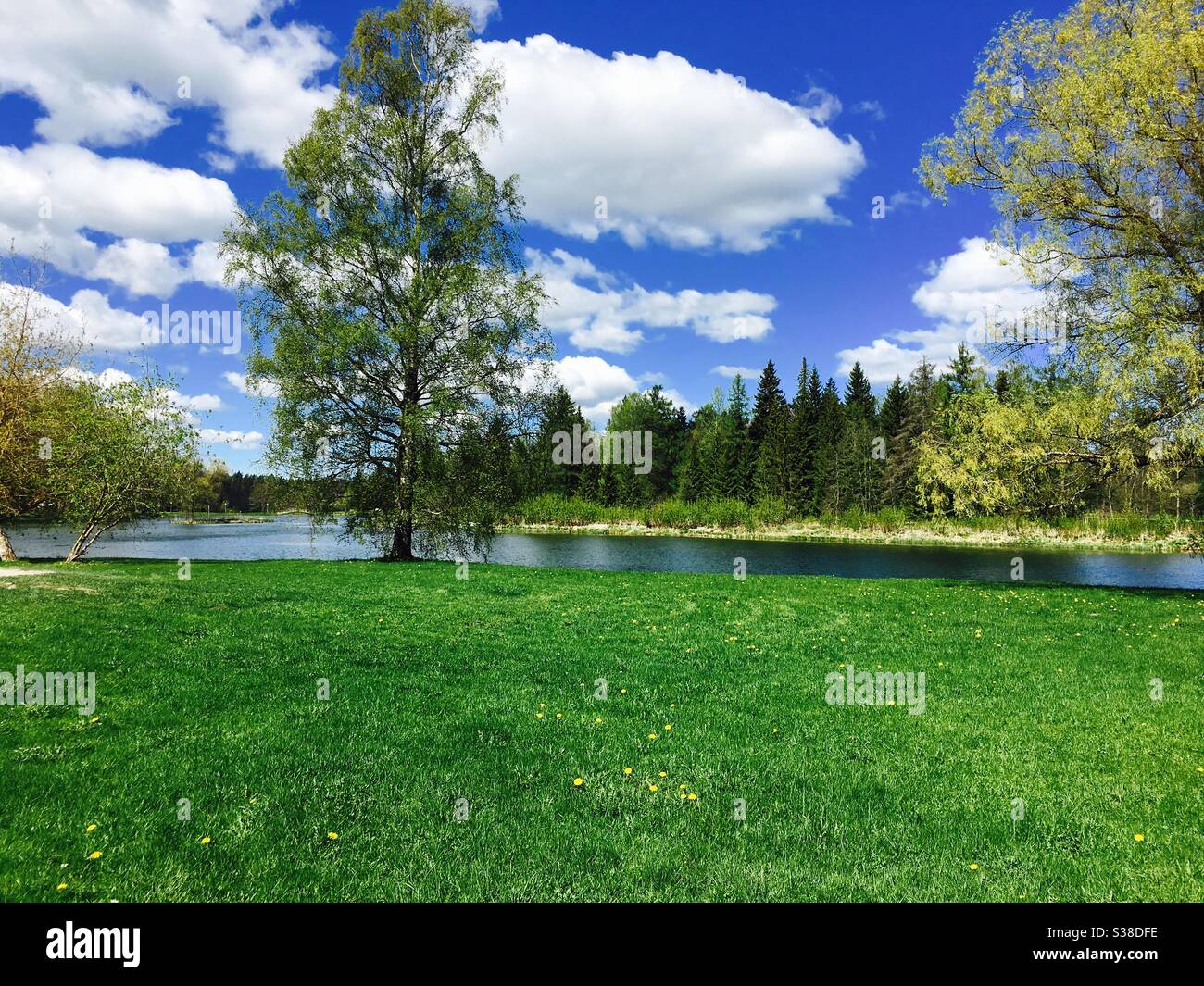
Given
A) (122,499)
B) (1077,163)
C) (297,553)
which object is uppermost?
(1077,163)

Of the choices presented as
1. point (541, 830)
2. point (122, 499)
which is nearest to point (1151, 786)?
point (541, 830)

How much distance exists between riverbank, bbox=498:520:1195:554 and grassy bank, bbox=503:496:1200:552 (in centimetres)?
7

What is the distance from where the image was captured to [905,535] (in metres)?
72.2

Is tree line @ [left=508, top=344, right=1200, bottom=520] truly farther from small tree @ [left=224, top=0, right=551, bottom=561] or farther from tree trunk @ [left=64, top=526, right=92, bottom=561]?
tree trunk @ [left=64, top=526, right=92, bottom=561]

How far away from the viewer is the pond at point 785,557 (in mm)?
35938

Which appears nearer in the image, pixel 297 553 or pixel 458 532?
pixel 458 532

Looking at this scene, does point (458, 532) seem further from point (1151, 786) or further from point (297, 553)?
point (1151, 786)

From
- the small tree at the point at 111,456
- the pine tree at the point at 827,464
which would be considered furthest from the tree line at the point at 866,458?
the small tree at the point at 111,456

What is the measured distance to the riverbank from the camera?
193ft

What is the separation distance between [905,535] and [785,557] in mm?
29523

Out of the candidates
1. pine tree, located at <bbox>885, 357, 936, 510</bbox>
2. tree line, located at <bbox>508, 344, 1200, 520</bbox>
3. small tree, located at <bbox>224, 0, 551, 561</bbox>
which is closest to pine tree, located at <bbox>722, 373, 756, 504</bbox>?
tree line, located at <bbox>508, 344, 1200, 520</bbox>
